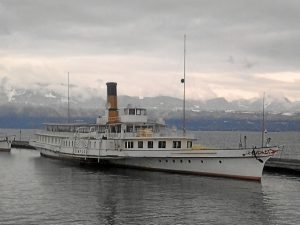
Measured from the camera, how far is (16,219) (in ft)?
116

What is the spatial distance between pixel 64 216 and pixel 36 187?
1501 centimetres

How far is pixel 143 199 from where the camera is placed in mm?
43000

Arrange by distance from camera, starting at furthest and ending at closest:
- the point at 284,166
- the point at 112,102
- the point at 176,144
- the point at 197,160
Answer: the point at 112,102
the point at 284,166
the point at 176,144
the point at 197,160

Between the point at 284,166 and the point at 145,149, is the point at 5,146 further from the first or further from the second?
the point at 284,166

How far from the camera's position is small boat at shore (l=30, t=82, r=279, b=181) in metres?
54.9

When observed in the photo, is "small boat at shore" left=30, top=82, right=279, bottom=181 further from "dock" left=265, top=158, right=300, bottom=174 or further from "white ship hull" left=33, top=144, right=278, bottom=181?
"dock" left=265, top=158, right=300, bottom=174

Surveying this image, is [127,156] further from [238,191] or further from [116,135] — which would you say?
[238,191]

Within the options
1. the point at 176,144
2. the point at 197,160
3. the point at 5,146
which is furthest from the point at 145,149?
the point at 5,146

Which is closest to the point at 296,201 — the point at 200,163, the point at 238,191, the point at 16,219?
the point at 238,191

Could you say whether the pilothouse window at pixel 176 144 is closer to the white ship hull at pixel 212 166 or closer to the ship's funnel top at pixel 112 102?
the white ship hull at pixel 212 166

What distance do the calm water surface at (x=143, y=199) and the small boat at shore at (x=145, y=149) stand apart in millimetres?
1792

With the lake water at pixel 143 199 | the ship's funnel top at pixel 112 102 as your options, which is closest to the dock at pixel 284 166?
the lake water at pixel 143 199

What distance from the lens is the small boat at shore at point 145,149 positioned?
2163 inches

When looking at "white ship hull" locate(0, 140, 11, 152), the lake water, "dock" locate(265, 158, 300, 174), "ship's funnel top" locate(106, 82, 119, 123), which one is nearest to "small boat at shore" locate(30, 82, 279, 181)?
"ship's funnel top" locate(106, 82, 119, 123)
